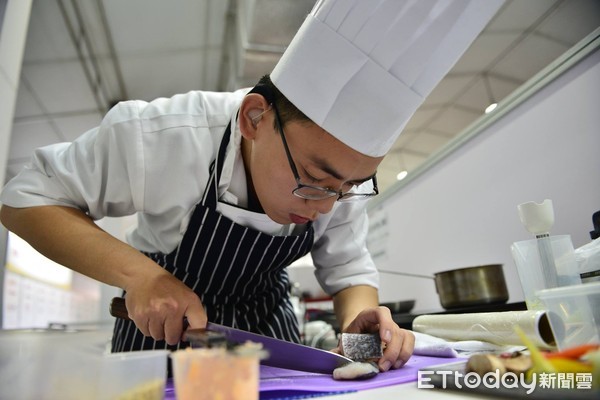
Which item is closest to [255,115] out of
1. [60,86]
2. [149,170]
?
[149,170]

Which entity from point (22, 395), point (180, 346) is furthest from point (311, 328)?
point (22, 395)

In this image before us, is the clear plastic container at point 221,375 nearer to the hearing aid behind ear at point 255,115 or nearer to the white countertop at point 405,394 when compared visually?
the white countertop at point 405,394

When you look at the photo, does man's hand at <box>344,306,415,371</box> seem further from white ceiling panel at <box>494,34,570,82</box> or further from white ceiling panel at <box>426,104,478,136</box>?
white ceiling panel at <box>426,104,478,136</box>

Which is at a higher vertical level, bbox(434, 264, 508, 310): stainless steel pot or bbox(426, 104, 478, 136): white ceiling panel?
bbox(426, 104, 478, 136): white ceiling panel

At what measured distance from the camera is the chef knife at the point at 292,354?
2.39ft

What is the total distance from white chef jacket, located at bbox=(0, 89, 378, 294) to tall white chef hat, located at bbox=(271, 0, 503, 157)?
28 centimetres

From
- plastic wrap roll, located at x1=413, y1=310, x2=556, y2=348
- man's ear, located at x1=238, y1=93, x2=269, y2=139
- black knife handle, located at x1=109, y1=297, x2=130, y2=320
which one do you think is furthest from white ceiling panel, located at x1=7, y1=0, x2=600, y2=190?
black knife handle, located at x1=109, y1=297, x2=130, y2=320

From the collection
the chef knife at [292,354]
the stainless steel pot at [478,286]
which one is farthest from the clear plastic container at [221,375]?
the stainless steel pot at [478,286]

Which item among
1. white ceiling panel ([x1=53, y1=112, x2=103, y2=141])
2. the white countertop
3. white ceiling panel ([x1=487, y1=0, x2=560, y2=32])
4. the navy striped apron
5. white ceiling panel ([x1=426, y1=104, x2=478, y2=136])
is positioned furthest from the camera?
white ceiling panel ([x1=53, y1=112, x2=103, y2=141])

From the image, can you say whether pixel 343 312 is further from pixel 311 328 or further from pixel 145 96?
pixel 145 96

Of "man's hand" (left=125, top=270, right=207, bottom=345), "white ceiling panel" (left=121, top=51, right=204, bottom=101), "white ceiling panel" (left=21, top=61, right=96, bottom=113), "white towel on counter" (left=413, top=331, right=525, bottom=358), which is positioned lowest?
"white towel on counter" (left=413, top=331, right=525, bottom=358)

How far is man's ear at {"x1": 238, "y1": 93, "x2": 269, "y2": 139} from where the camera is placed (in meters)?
0.94

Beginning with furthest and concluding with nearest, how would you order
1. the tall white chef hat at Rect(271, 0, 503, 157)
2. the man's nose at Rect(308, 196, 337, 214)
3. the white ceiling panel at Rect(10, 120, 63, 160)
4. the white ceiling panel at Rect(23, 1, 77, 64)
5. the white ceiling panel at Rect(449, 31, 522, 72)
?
the white ceiling panel at Rect(10, 120, 63, 160), the white ceiling panel at Rect(23, 1, 77, 64), the white ceiling panel at Rect(449, 31, 522, 72), the man's nose at Rect(308, 196, 337, 214), the tall white chef hat at Rect(271, 0, 503, 157)

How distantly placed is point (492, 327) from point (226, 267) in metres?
0.69
